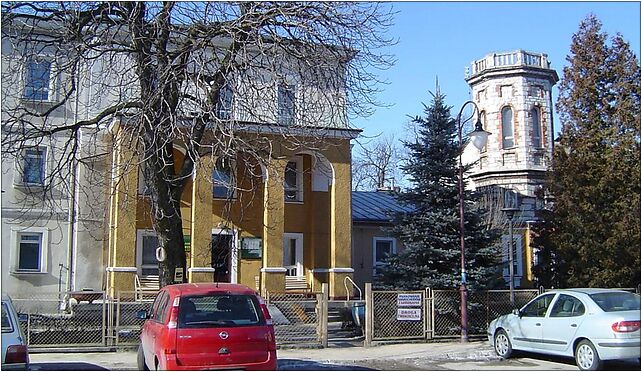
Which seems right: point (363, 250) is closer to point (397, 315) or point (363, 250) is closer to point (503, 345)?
point (397, 315)

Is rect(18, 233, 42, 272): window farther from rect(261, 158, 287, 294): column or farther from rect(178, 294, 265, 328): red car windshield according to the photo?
rect(178, 294, 265, 328): red car windshield

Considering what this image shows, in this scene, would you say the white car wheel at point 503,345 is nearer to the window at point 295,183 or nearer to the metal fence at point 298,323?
the metal fence at point 298,323

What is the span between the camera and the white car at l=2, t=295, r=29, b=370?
8.95 m

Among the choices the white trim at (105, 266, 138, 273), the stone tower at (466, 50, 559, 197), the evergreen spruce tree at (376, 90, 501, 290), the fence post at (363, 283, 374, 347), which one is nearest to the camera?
the fence post at (363, 283, 374, 347)

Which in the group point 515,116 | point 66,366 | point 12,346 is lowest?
point 66,366

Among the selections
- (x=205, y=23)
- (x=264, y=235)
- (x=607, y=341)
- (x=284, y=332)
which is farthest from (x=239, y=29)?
(x=264, y=235)

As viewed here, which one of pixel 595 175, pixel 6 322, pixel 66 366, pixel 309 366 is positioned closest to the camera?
pixel 6 322

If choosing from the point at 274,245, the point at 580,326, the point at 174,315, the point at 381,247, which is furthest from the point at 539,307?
the point at 381,247

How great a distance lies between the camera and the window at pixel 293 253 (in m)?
27.5

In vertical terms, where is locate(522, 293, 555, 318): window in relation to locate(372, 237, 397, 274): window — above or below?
below

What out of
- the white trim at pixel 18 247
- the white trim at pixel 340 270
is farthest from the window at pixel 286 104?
the white trim at pixel 18 247

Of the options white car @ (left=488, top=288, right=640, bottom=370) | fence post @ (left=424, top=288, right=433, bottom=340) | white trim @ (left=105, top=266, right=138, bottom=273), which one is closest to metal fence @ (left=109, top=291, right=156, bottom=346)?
fence post @ (left=424, top=288, right=433, bottom=340)

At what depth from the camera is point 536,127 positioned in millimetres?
39938

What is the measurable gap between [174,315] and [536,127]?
3365 centimetres
